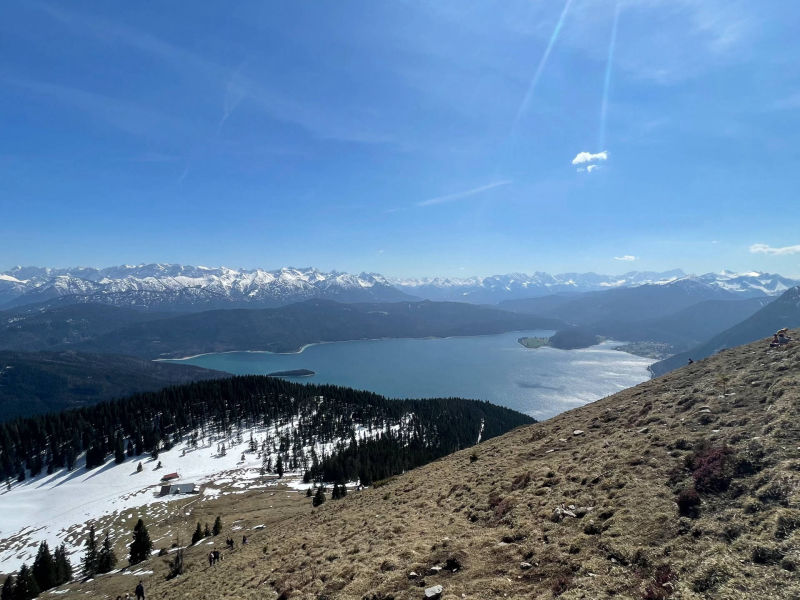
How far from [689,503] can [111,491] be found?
127543mm

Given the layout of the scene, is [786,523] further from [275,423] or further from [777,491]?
[275,423]

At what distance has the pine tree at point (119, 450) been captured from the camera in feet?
377

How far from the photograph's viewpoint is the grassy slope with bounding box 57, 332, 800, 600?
34.6 feet

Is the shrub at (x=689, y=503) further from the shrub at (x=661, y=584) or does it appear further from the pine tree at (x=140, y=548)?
the pine tree at (x=140, y=548)

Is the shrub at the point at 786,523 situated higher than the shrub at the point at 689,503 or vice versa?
the shrub at the point at 786,523

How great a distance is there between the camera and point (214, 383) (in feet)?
533

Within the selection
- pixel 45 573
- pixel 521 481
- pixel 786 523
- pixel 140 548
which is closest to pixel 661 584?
pixel 786 523

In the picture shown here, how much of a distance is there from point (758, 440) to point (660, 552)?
8.73 meters

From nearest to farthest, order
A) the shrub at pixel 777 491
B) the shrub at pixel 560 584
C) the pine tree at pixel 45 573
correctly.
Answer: the shrub at pixel 560 584 < the shrub at pixel 777 491 < the pine tree at pixel 45 573

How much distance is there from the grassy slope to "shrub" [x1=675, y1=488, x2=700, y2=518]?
0.24 meters

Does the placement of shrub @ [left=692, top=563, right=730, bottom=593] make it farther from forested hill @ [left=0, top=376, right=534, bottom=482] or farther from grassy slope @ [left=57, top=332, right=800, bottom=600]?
forested hill @ [left=0, top=376, right=534, bottom=482]

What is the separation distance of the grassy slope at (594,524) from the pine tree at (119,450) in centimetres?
11851

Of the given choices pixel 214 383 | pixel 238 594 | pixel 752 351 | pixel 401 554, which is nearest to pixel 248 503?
pixel 238 594

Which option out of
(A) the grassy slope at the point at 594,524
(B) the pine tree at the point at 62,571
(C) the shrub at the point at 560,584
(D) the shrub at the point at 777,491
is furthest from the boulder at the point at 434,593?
(B) the pine tree at the point at 62,571
